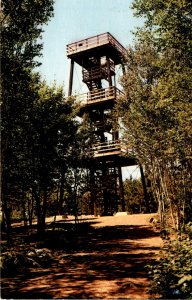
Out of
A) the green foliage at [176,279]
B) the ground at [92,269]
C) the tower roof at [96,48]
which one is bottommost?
the ground at [92,269]

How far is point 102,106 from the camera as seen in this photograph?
31.0 m

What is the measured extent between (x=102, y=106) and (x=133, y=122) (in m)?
11.9

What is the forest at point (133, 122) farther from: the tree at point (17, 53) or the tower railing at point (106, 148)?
the tower railing at point (106, 148)

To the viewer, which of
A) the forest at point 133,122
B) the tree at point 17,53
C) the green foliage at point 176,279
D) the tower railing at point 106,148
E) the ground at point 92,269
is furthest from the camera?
the tower railing at point 106,148

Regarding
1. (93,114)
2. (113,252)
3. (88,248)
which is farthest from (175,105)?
(93,114)

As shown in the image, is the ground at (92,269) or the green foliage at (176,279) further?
the ground at (92,269)

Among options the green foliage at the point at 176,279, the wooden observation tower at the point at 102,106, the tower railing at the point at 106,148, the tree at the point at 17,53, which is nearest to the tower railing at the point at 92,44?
the wooden observation tower at the point at 102,106

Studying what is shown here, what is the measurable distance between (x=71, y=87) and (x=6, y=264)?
22.9 metres

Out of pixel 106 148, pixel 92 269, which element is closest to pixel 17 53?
pixel 92 269

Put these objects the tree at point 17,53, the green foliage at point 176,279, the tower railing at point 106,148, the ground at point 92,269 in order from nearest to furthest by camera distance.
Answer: the green foliage at point 176,279
the ground at point 92,269
the tree at point 17,53
the tower railing at point 106,148

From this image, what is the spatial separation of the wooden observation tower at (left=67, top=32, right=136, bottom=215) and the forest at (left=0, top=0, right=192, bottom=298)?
4.32m

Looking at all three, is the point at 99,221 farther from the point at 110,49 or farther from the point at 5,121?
the point at 110,49

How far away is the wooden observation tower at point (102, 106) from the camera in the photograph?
1160 inches

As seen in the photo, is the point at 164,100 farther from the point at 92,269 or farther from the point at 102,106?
the point at 102,106
